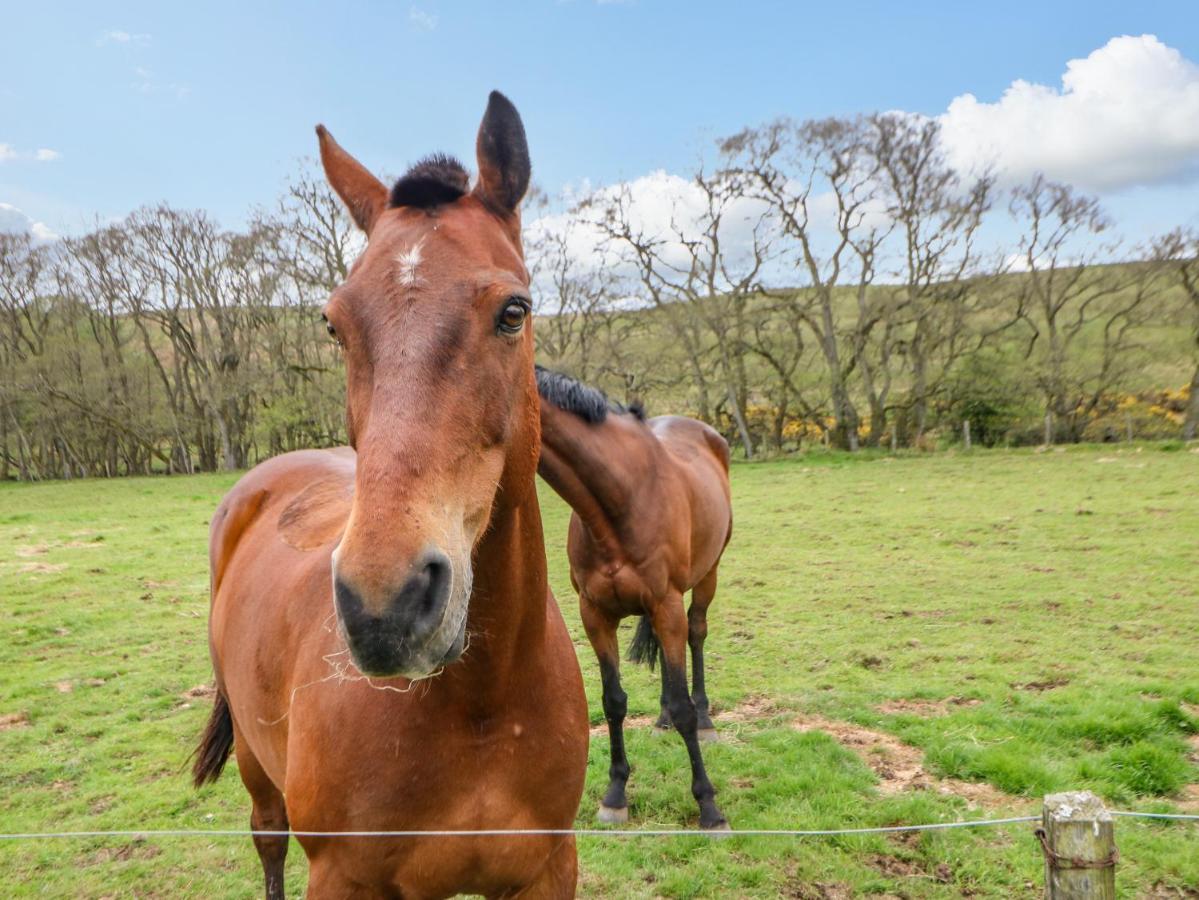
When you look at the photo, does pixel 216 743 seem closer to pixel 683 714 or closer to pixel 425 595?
pixel 683 714

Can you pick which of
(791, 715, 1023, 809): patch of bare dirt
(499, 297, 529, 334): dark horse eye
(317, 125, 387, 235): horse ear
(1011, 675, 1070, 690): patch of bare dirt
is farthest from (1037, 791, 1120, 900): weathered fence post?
(1011, 675, 1070, 690): patch of bare dirt

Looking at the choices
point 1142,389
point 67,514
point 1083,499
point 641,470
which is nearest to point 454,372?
point 641,470

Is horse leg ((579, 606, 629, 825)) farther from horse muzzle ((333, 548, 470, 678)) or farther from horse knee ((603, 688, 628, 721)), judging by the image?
horse muzzle ((333, 548, 470, 678))

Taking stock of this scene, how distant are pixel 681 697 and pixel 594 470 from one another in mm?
1380

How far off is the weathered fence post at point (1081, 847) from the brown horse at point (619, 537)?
233 cm

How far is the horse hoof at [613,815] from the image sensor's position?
12.8ft

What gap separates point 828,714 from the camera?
4984 millimetres

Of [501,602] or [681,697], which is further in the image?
[681,697]

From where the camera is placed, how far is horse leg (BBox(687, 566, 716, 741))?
4822 mm

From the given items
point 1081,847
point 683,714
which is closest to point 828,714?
point 683,714

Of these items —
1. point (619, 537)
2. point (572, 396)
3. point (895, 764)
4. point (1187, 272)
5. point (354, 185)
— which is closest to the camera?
point (354, 185)

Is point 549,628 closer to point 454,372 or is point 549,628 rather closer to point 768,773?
point 454,372

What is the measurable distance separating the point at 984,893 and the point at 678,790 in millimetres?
1598

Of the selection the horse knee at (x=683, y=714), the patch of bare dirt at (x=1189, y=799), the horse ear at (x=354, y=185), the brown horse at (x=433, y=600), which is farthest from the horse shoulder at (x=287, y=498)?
the patch of bare dirt at (x=1189, y=799)
